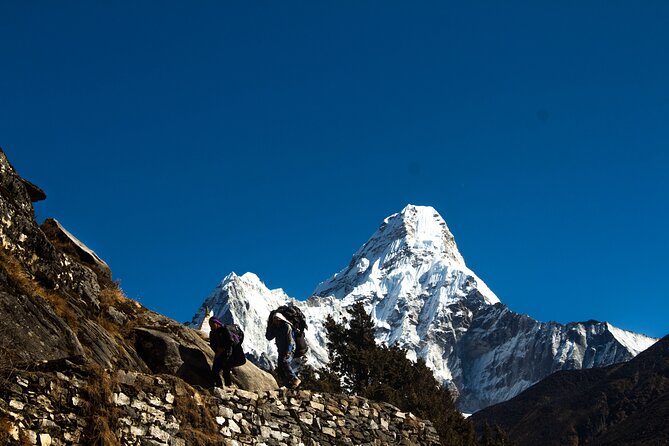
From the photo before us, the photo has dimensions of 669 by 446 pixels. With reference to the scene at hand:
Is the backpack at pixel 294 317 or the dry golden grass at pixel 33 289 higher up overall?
the backpack at pixel 294 317

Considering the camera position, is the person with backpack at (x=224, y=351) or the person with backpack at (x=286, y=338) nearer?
the person with backpack at (x=224, y=351)

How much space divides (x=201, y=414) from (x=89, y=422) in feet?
6.89

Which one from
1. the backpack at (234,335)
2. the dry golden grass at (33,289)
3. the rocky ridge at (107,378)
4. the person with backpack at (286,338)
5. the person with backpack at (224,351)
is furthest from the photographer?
the person with backpack at (286,338)

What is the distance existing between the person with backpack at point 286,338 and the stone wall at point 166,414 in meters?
1.83

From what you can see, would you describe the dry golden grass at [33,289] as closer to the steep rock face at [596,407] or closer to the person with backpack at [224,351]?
the person with backpack at [224,351]

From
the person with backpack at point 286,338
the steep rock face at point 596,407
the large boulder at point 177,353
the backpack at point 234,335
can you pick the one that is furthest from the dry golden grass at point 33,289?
the steep rock face at point 596,407

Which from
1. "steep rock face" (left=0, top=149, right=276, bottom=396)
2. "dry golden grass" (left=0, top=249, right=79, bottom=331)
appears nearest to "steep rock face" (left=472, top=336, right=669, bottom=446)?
"steep rock face" (left=0, top=149, right=276, bottom=396)

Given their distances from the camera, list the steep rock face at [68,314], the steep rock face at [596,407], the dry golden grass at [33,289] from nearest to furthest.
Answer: the steep rock face at [68,314], the dry golden grass at [33,289], the steep rock face at [596,407]

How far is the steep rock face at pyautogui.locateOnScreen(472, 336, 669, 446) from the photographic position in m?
88.1

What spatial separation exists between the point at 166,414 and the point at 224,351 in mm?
3475

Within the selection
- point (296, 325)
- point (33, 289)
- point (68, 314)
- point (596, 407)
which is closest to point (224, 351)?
point (296, 325)

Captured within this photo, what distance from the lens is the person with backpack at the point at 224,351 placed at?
595 inches

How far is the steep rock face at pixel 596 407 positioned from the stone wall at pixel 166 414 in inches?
2831

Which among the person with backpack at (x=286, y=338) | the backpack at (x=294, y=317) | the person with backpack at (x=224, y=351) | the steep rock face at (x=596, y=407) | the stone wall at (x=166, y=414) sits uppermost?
the steep rock face at (x=596, y=407)
